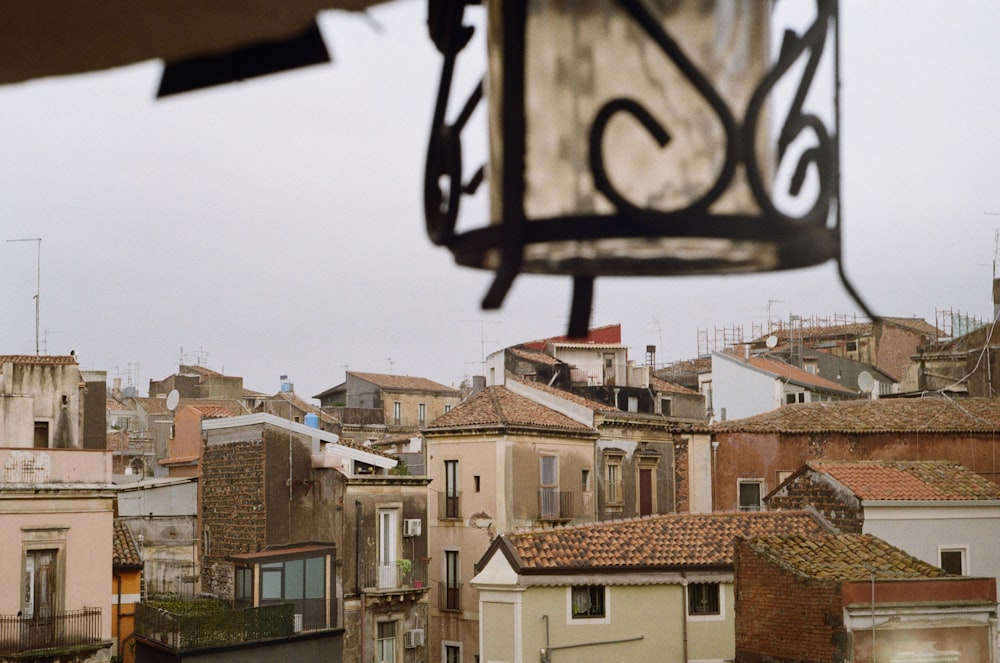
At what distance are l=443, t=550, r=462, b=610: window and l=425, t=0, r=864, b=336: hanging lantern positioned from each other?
1270 inches

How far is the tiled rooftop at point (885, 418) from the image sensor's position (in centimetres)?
2973

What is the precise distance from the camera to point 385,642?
96.2ft

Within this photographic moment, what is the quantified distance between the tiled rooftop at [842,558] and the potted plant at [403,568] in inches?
439

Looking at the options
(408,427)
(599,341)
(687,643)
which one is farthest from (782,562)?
(408,427)

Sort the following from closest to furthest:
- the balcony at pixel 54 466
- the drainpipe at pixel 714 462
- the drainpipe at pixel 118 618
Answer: the balcony at pixel 54 466 → the drainpipe at pixel 118 618 → the drainpipe at pixel 714 462

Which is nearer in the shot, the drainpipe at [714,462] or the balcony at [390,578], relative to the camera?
the balcony at [390,578]

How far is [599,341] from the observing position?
44469mm

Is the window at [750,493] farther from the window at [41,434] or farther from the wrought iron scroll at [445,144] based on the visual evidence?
the wrought iron scroll at [445,144]

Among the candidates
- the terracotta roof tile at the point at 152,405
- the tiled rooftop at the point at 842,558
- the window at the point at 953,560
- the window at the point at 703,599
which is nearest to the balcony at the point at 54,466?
the window at the point at 703,599

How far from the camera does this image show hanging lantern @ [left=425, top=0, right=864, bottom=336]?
1.36 metres

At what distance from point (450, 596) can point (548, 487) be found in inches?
157

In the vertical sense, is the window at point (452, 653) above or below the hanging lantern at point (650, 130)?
below

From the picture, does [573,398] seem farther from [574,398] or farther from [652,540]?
[652,540]

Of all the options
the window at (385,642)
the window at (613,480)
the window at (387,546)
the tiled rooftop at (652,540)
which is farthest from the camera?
the window at (613,480)
